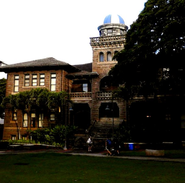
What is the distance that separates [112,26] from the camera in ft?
137

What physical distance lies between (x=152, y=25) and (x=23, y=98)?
1975cm

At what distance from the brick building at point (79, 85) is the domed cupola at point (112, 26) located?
27.9 ft

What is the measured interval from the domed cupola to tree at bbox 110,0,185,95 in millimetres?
20141

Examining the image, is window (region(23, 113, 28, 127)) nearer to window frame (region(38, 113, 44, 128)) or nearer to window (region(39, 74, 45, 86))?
window frame (region(38, 113, 44, 128))

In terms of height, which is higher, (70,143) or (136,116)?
→ (136,116)

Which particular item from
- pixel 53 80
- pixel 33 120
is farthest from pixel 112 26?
pixel 33 120

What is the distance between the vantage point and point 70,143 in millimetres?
26984

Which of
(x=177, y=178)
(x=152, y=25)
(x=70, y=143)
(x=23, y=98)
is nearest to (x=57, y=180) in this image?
(x=177, y=178)

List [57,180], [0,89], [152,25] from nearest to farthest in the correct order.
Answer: [57,180], [152,25], [0,89]

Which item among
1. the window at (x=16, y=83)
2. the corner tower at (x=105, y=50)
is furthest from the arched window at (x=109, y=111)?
the window at (x=16, y=83)

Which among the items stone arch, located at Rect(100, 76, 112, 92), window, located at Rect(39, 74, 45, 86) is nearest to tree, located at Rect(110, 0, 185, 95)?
stone arch, located at Rect(100, 76, 112, 92)

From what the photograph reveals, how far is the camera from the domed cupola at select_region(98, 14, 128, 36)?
41.7 metres

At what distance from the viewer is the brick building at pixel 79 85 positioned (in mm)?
31891

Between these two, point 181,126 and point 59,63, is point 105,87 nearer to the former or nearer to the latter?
point 59,63
